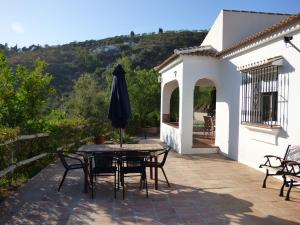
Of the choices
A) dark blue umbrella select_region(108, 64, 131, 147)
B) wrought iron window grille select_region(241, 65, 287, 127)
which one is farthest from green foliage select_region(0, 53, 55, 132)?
wrought iron window grille select_region(241, 65, 287, 127)

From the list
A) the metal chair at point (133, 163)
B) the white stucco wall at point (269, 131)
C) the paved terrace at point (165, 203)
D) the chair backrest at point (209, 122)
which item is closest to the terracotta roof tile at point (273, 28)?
the white stucco wall at point (269, 131)

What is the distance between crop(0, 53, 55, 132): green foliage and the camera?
344 inches

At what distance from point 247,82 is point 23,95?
6.56 m

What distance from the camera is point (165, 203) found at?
631cm

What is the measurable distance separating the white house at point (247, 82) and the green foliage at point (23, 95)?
4941 mm

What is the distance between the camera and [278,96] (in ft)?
27.7

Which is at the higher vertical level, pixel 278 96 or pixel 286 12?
pixel 286 12

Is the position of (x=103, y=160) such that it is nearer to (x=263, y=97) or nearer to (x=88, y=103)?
(x=263, y=97)

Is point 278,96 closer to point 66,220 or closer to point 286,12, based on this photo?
point 66,220

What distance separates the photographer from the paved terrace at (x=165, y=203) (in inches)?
215

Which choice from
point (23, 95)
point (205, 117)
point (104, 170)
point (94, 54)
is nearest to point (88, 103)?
point (205, 117)

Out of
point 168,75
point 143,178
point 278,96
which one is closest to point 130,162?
point 143,178

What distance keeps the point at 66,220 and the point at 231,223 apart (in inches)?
104

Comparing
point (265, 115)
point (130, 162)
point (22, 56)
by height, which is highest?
point (22, 56)
